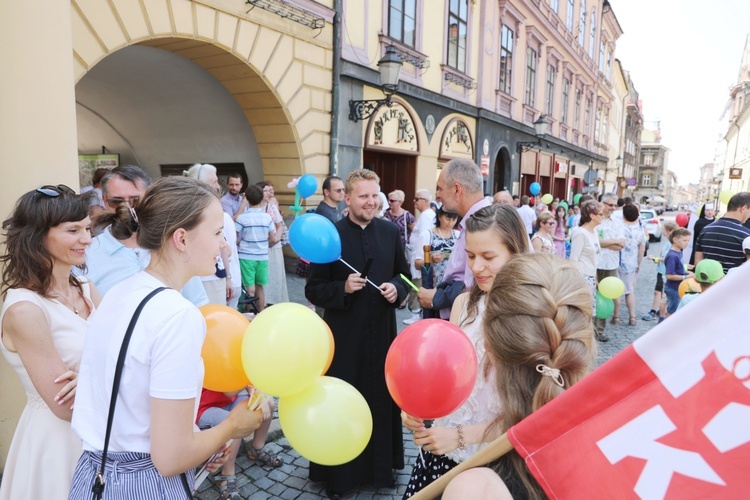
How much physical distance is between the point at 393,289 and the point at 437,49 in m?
9.53

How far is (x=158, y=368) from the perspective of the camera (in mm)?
1159

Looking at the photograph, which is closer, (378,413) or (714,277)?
(378,413)

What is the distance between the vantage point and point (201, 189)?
1401 mm

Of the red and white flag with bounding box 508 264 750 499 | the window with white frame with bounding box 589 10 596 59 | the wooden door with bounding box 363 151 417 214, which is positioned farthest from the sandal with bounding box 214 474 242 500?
the window with white frame with bounding box 589 10 596 59

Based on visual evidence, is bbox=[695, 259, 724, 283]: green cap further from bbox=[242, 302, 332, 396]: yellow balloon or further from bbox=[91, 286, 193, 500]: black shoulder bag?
bbox=[91, 286, 193, 500]: black shoulder bag

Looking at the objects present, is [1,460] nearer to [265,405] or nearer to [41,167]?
[41,167]

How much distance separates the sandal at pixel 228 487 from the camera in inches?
106

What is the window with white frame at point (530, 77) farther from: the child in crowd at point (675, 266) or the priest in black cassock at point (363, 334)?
the priest in black cassock at point (363, 334)

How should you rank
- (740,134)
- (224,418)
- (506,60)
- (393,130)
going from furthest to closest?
(740,134) < (506,60) < (393,130) < (224,418)

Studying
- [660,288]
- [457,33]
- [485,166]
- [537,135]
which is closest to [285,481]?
[660,288]

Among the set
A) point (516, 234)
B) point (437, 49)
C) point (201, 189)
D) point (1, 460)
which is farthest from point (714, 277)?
point (437, 49)

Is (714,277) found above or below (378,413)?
above

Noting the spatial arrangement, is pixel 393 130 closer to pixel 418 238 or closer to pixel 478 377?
pixel 418 238

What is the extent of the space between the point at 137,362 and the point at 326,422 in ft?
2.09
